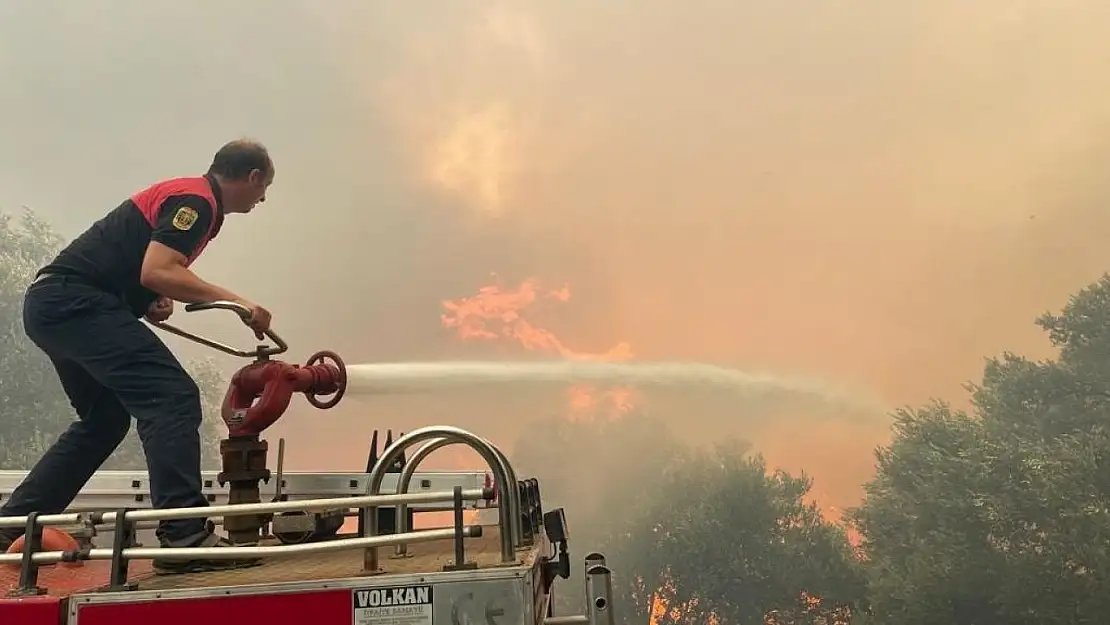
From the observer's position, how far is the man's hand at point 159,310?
13.1 ft

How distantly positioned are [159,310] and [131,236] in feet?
2.01

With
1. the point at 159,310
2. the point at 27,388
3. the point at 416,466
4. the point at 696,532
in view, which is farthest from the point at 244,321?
the point at 27,388

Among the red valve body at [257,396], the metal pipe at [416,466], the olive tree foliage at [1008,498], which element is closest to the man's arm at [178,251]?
the red valve body at [257,396]

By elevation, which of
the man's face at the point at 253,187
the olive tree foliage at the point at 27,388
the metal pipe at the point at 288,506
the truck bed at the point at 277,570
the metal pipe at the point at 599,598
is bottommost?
the metal pipe at the point at 599,598

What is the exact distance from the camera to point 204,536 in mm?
2945

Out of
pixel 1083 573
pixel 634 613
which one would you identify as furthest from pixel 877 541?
pixel 634 613

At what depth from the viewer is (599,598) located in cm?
236

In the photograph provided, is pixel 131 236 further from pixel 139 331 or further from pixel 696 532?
pixel 696 532

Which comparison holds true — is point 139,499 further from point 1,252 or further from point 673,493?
point 1,252

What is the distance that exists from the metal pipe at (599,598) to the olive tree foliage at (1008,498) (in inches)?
704

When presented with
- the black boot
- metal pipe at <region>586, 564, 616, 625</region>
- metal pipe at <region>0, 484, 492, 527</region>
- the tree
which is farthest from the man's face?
the tree

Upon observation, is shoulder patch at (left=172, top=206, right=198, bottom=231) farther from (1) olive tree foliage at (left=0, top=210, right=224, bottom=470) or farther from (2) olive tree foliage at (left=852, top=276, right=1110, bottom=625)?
(2) olive tree foliage at (left=852, top=276, right=1110, bottom=625)

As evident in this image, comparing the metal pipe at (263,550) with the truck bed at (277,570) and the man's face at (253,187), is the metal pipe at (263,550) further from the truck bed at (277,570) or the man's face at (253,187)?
the man's face at (253,187)

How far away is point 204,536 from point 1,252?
78.4ft
